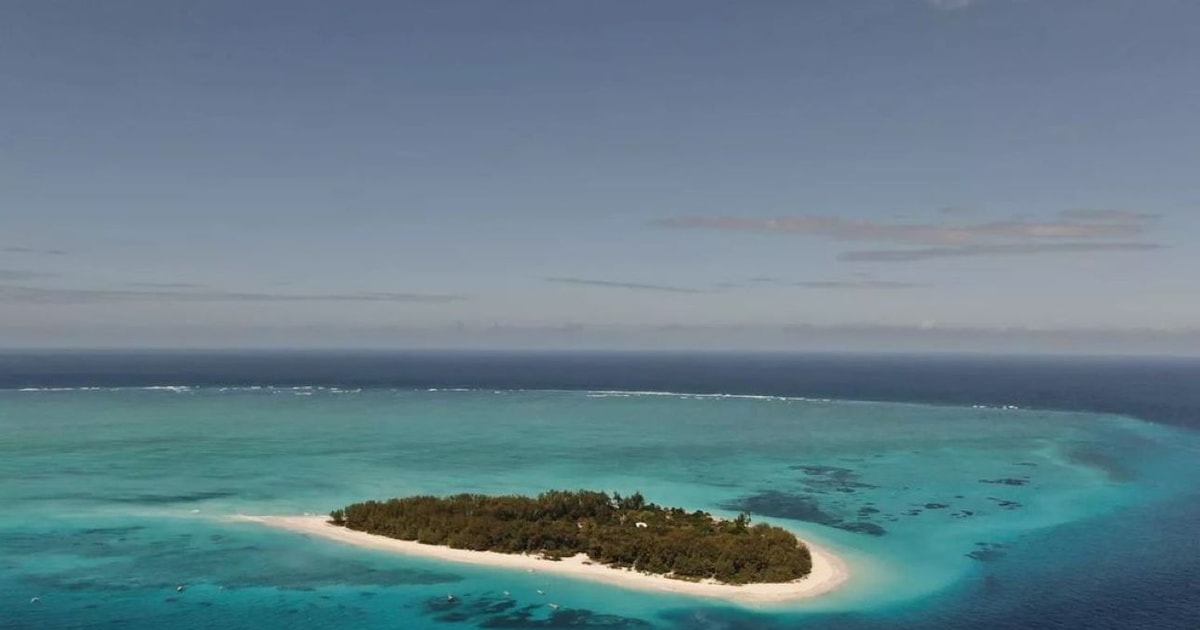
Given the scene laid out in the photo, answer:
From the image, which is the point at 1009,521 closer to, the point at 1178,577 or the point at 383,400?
the point at 1178,577

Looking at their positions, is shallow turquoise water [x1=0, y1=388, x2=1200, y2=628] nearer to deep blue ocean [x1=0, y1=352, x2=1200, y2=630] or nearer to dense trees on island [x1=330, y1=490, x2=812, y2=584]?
deep blue ocean [x1=0, y1=352, x2=1200, y2=630]

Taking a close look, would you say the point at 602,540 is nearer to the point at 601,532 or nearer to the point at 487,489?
the point at 601,532

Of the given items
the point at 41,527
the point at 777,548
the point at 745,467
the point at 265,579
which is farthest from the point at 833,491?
the point at 41,527

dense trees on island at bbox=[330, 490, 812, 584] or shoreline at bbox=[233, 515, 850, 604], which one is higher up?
dense trees on island at bbox=[330, 490, 812, 584]

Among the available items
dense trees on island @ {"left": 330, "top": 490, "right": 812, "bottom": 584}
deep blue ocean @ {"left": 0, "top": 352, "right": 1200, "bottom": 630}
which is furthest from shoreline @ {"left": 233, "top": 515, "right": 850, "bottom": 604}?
deep blue ocean @ {"left": 0, "top": 352, "right": 1200, "bottom": 630}

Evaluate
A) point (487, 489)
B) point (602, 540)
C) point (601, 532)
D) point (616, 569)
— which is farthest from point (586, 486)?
point (616, 569)

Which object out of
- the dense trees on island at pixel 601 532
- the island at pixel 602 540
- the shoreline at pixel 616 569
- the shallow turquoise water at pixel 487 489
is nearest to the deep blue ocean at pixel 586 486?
the shallow turquoise water at pixel 487 489
